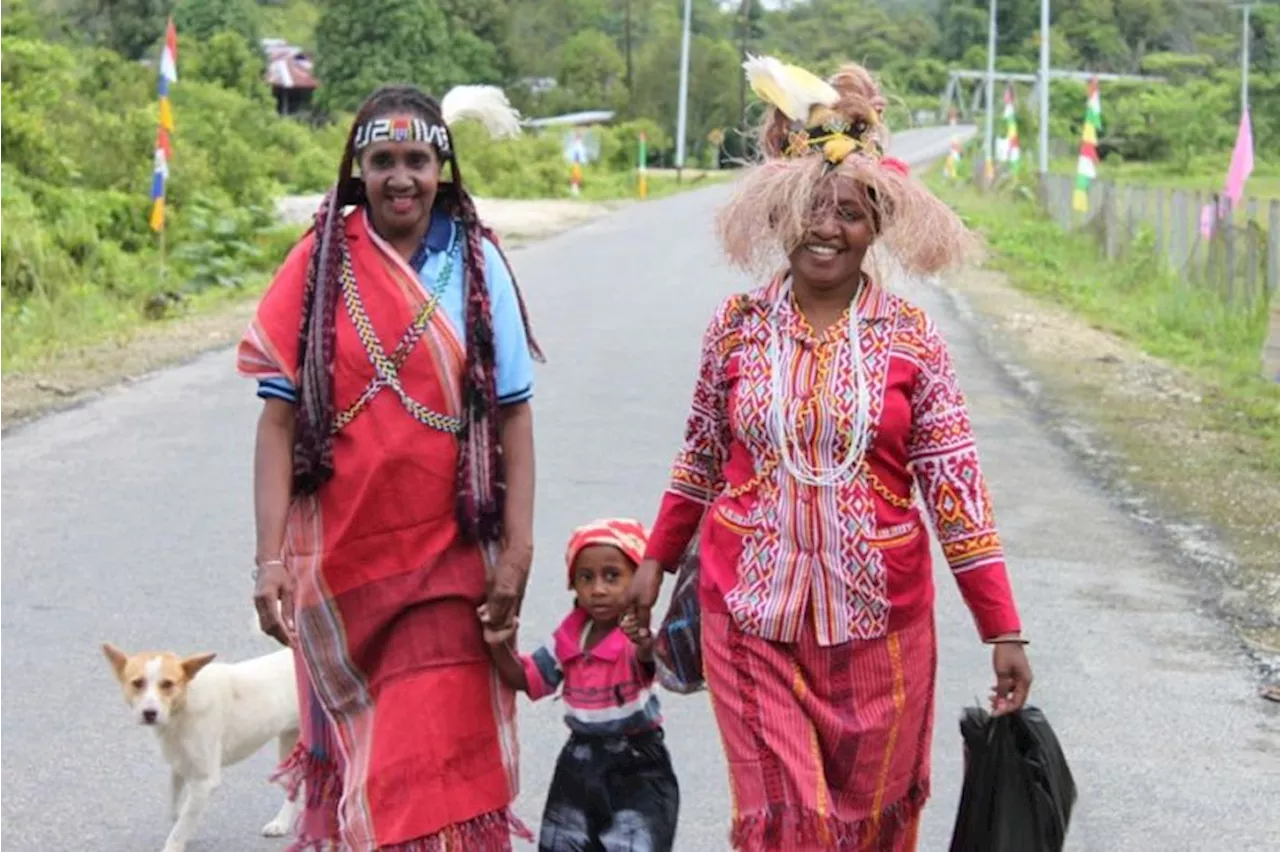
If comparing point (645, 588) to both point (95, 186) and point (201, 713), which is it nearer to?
point (201, 713)

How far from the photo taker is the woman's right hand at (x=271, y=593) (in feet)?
13.1

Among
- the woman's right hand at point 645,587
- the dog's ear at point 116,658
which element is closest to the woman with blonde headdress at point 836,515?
the woman's right hand at point 645,587

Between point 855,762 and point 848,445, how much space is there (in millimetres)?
598

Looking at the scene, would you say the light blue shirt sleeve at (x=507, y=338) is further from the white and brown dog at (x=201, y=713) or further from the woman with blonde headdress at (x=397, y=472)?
the white and brown dog at (x=201, y=713)

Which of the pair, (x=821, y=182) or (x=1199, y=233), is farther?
(x=1199, y=233)

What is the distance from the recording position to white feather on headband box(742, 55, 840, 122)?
3986mm

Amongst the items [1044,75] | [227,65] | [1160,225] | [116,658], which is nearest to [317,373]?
[116,658]

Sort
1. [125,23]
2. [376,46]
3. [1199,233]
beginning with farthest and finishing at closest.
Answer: [376,46]
[125,23]
[1199,233]

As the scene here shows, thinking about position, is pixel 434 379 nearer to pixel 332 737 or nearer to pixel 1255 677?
pixel 332 737

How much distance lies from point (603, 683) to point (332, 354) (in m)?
0.91

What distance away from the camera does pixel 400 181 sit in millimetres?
4020

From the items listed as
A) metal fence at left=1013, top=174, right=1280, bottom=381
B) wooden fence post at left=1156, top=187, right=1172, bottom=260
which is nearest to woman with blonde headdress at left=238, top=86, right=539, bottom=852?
metal fence at left=1013, top=174, right=1280, bottom=381

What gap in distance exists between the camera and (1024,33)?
3777 inches

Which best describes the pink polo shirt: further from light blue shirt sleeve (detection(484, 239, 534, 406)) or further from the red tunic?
light blue shirt sleeve (detection(484, 239, 534, 406))
